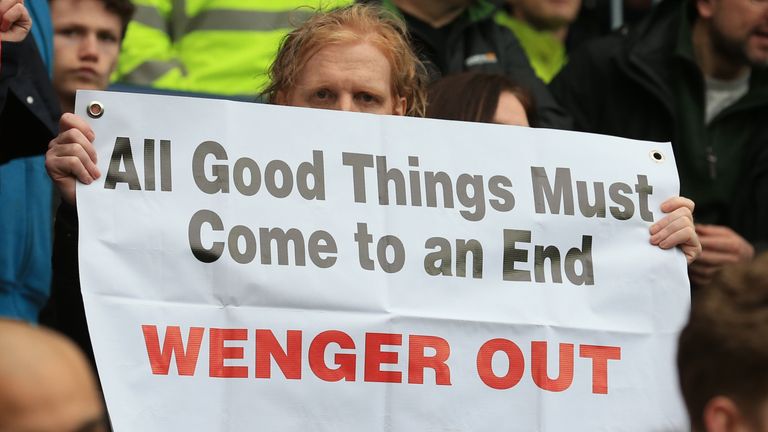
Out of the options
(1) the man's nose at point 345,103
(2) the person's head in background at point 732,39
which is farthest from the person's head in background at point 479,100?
(2) the person's head in background at point 732,39

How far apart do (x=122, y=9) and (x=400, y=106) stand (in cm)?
162

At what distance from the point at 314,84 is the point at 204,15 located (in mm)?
1696

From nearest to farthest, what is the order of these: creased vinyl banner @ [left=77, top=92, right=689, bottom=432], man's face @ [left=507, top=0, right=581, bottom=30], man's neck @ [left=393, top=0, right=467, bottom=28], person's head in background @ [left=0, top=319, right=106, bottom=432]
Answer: person's head in background @ [left=0, top=319, right=106, bottom=432]
creased vinyl banner @ [left=77, top=92, right=689, bottom=432]
man's neck @ [left=393, top=0, right=467, bottom=28]
man's face @ [left=507, top=0, right=581, bottom=30]

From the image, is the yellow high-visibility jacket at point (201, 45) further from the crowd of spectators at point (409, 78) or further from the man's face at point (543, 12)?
the man's face at point (543, 12)

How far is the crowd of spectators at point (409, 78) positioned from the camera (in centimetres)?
426

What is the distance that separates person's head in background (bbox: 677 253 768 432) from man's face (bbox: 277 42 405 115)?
2.05m

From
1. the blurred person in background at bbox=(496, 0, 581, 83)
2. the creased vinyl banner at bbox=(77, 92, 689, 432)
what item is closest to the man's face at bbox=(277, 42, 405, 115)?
the creased vinyl banner at bbox=(77, 92, 689, 432)

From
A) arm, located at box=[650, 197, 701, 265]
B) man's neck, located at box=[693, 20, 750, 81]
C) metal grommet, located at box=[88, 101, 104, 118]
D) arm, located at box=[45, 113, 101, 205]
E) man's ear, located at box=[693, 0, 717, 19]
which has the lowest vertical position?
arm, located at box=[650, 197, 701, 265]

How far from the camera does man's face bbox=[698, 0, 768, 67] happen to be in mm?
6141

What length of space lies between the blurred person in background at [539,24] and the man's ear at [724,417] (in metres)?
4.33

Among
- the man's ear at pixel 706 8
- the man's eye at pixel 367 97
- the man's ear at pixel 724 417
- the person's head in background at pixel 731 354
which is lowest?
the man's ear at pixel 724 417

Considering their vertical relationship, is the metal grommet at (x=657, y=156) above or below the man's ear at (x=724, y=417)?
above

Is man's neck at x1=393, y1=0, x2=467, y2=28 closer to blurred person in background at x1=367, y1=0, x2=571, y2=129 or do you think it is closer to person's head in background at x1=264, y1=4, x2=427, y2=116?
blurred person in background at x1=367, y1=0, x2=571, y2=129

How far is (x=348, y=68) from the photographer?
4398 millimetres
